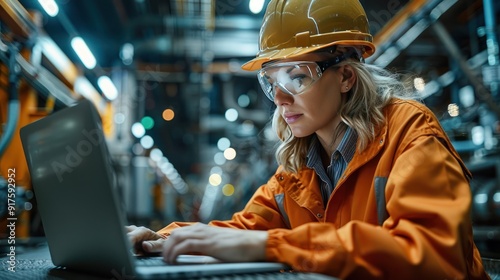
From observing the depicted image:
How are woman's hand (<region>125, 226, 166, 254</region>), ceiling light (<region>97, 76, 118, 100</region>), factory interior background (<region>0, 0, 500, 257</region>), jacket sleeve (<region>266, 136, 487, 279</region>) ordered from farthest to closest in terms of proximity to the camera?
ceiling light (<region>97, 76, 118, 100</region>), factory interior background (<region>0, 0, 500, 257</region>), woman's hand (<region>125, 226, 166, 254</region>), jacket sleeve (<region>266, 136, 487, 279</region>)

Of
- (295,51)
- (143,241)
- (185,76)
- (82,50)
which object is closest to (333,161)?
(295,51)

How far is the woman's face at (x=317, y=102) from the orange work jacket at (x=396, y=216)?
22 cm

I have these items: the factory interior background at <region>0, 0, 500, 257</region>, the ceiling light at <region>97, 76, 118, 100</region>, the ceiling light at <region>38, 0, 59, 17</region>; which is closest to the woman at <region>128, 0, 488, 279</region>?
the factory interior background at <region>0, 0, 500, 257</region>

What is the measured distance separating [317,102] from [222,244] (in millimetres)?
788

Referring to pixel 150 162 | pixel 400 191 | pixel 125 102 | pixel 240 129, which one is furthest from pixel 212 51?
pixel 400 191

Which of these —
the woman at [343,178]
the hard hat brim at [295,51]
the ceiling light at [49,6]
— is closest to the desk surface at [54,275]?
the woman at [343,178]

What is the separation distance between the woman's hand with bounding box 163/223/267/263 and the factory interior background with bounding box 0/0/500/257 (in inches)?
46.5

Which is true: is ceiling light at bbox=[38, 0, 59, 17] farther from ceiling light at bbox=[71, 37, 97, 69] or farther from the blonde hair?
the blonde hair

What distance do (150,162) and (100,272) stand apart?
29.9 ft

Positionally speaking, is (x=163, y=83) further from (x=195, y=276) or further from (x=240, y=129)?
(x=195, y=276)

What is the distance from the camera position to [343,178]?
145 centimetres

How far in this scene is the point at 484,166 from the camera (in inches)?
131

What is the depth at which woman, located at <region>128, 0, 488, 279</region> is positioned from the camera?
3.36 ft

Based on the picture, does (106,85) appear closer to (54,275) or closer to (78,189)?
(54,275)
